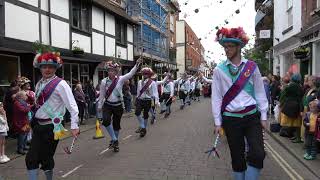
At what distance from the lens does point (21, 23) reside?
14.2 meters

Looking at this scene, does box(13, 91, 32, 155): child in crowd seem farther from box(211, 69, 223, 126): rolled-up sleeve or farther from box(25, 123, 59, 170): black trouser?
box(211, 69, 223, 126): rolled-up sleeve

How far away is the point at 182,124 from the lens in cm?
1545

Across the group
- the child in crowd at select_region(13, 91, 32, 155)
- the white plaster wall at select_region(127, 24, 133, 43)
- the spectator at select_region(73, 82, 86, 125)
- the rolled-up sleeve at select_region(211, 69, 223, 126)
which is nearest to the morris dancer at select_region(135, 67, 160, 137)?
the child in crowd at select_region(13, 91, 32, 155)

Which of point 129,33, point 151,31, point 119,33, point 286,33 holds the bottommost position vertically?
point 286,33

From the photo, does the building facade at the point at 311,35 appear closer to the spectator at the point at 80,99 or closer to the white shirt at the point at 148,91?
the white shirt at the point at 148,91

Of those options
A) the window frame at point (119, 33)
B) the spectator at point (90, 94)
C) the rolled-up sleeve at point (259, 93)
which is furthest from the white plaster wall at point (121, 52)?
the rolled-up sleeve at point (259, 93)

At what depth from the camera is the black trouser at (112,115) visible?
9344 millimetres

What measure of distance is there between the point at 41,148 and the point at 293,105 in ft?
22.7

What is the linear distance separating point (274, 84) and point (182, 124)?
424cm

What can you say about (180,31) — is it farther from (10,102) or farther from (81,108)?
(10,102)

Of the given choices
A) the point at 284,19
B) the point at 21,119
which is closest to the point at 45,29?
the point at 21,119

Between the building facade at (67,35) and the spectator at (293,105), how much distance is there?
7.54m

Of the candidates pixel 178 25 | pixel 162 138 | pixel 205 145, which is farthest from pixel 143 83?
pixel 178 25

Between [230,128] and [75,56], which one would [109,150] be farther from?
[75,56]
